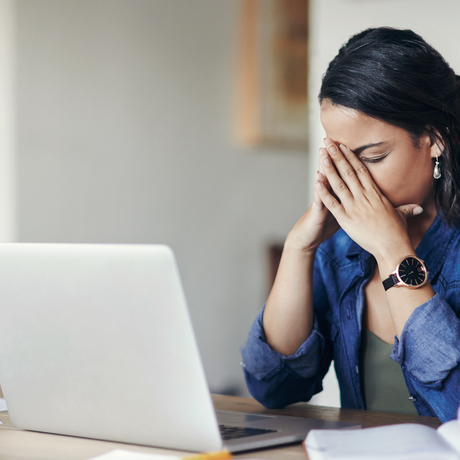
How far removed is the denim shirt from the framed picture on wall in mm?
1564

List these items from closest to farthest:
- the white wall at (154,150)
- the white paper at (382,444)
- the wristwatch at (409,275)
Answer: the white paper at (382,444)
the wristwatch at (409,275)
the white wall at (154,150)

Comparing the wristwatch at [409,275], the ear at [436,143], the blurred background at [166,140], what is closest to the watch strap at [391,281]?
the wristwatch at [409,275]

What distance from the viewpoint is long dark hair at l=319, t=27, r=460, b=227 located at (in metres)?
1.03

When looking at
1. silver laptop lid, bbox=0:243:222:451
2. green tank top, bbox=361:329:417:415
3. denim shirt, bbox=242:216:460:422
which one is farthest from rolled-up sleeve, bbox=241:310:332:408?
silver laptop lid, bbox=0:243:222:451

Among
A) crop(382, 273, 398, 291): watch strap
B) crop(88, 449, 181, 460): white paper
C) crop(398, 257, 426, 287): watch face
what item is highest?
crop(398, 257, 426, 287): watch face

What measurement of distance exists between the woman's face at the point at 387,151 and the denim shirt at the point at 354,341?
4.5 inches

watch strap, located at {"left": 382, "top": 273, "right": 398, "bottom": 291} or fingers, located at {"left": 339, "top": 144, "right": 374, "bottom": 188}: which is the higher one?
fingers, located at {"left": 339, "top": 144, "right": 374, "bottom": 188}

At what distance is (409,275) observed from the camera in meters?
0.95

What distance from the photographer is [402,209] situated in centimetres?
109

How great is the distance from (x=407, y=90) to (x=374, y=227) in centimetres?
26

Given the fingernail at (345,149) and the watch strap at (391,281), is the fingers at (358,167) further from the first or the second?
the watch strap at (391,281)

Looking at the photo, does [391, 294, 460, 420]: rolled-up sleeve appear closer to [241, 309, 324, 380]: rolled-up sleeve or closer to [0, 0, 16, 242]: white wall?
[241, 309, 324, 380]: rolled-up sleeve

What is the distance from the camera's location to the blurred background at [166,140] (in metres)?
2.81

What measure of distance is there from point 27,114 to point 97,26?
0.59 m
